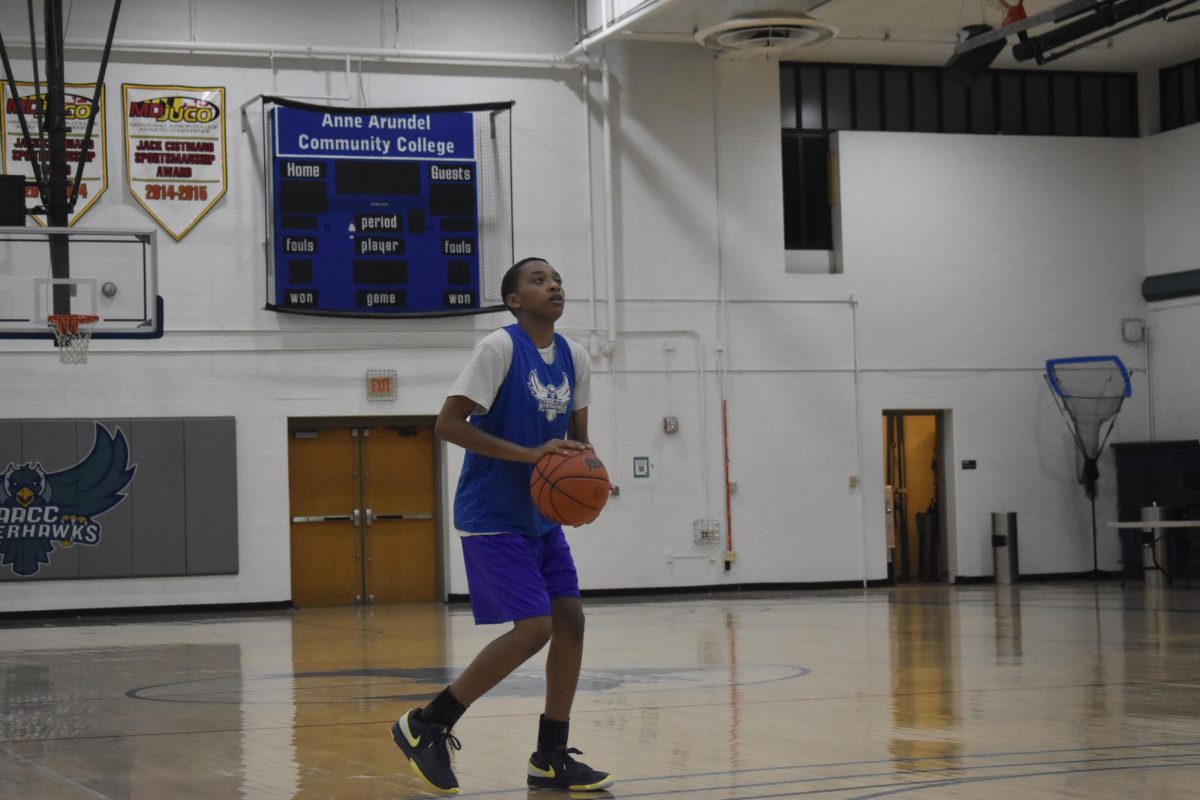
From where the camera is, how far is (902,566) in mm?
21719

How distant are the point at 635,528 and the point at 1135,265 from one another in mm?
8521

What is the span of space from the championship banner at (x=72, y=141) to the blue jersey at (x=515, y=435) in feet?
45.1

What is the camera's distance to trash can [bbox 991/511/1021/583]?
20.6 metres

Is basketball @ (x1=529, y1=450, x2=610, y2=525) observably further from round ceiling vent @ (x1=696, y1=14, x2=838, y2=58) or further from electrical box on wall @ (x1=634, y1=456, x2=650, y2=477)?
electrical box on wall @ (x1=634, y1=456, x2=650, y2=477)

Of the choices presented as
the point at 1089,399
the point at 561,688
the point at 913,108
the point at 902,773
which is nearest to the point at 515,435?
the point at 561,688

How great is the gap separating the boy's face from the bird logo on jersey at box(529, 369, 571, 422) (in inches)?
8.8

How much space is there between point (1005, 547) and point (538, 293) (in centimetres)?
1660

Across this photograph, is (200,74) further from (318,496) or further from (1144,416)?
(1144,416)

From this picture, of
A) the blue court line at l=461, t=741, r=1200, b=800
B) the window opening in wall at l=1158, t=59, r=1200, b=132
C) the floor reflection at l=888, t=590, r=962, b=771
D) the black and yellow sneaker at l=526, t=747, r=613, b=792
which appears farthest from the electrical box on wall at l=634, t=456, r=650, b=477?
the black and yellow sneaker at l=526, t=747, r=613, b=792

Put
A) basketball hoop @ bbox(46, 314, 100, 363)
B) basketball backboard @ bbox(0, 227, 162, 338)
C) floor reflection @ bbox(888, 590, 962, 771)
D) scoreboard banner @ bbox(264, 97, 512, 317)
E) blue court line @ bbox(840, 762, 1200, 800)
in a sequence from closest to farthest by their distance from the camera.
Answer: blue court line @ bbox(840, 762, 1200, 800)
floor reflection @ bbox(888, 590, 962, 771)
basketball backboard @ bbox(0, 227, 162, 338)
basketball hoop @ bbox(46, 314, 100, 363)
scoreboard banner @ bbox(264, 97, 512, 317)

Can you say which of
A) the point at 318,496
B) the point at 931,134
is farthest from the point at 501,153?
the point at 931,134

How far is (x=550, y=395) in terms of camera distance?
530 cm

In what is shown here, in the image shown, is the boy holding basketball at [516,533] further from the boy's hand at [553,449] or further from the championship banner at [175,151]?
the championship banner at [175,151]

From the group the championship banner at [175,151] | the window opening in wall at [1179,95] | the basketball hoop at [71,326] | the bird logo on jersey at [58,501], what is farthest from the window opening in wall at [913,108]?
the basketball hoop at [71,326]
